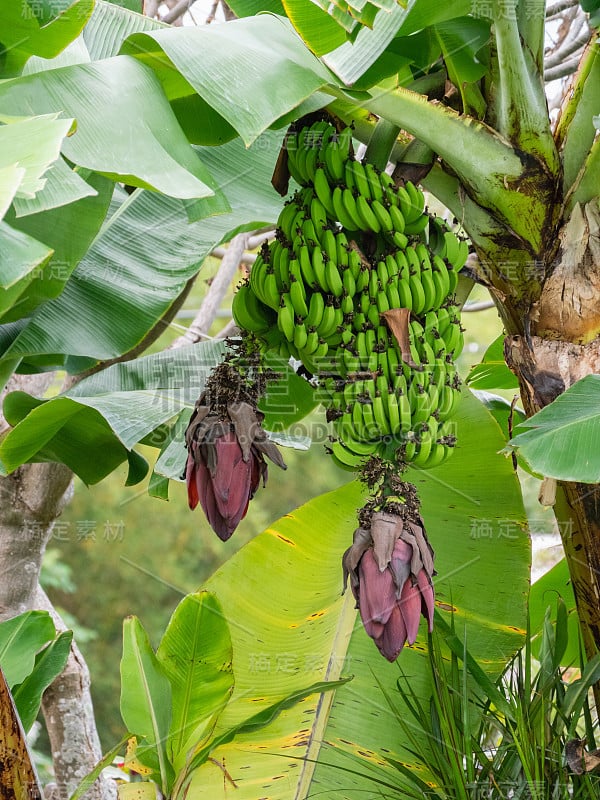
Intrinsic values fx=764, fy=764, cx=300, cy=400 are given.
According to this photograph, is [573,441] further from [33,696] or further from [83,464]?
[33,696]

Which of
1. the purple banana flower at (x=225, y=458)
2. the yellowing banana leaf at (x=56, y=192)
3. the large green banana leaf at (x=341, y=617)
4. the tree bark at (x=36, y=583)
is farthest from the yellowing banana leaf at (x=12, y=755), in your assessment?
the tree bark at (x=36, y=583)

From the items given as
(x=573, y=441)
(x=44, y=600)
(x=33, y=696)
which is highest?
(x=573, y=441)

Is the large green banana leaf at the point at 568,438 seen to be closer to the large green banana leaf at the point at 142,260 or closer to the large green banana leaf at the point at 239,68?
the large green banana leaf at the point at 239,68

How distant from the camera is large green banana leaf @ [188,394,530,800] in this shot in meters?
1.13

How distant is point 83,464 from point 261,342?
18.9 inches

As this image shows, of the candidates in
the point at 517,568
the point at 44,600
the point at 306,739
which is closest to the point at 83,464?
the point at 306,739

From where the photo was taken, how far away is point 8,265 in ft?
1.68

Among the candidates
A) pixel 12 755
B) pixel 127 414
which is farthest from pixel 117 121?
pixel 12 755

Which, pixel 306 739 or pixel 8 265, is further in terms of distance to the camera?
pixel 306 739

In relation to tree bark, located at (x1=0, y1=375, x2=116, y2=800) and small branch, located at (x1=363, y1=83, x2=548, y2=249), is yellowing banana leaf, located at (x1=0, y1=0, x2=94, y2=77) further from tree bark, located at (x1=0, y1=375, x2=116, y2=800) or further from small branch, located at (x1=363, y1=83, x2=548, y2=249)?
tree bark, located at (x1=0, y1=375, x2=116, y2=800)

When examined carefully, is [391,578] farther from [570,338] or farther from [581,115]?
[581,115]

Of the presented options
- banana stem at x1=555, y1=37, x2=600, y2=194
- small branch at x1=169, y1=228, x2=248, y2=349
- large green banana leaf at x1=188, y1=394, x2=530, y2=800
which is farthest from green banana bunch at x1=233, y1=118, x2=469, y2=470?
small branch at x1=169, y1=228, x2=248, y2=349

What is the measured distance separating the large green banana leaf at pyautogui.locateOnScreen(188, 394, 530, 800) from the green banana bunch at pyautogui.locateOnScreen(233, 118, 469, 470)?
0.36 m

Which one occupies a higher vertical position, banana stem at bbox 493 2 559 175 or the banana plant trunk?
banana stem at bbox 493 2 559 175
